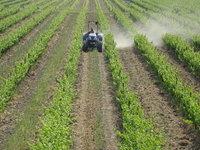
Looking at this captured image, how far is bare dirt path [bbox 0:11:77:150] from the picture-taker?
1839 cm

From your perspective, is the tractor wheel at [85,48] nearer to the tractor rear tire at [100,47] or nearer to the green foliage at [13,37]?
the tractor rear tire at [100,47]

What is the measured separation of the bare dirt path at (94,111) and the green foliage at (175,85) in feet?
8.82

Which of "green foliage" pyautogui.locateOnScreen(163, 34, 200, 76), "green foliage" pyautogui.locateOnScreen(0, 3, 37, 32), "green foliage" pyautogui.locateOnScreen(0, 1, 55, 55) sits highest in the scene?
"green foliage" pyautogui.locateOnScreen(163, 34, 200, 76)

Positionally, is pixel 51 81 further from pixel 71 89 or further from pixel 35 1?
pixel 35 1

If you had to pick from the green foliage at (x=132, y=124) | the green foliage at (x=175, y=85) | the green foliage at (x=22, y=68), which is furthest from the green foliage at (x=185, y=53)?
the green foliage at (x=22, y=68)

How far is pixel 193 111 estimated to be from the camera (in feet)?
61.9

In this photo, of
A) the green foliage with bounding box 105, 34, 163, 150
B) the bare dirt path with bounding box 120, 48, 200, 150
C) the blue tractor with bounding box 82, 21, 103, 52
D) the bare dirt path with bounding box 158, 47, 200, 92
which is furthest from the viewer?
the blue tractor with bounding box 82, 21, 103, 52

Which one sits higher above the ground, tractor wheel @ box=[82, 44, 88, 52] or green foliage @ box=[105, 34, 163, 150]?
green foliage @ box=[105, 34, 163, 150]

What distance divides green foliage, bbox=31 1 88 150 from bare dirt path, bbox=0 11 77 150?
0.56 m

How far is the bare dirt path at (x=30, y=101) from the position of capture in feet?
60.3

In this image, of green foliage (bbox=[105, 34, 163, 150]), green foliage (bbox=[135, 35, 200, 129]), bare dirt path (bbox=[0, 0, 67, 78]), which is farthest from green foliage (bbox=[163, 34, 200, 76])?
bare dirt path (bbox=[0, 0, 67, 78])

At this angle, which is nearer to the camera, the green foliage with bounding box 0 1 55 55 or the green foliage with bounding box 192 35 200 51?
the green foliage with bounding box 192 35 200 51

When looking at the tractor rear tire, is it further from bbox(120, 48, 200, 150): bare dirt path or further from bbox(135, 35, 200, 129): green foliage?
bbox(135, 35, 200, 129): green foliage

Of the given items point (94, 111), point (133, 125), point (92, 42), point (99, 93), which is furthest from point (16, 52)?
point (133, 125)
